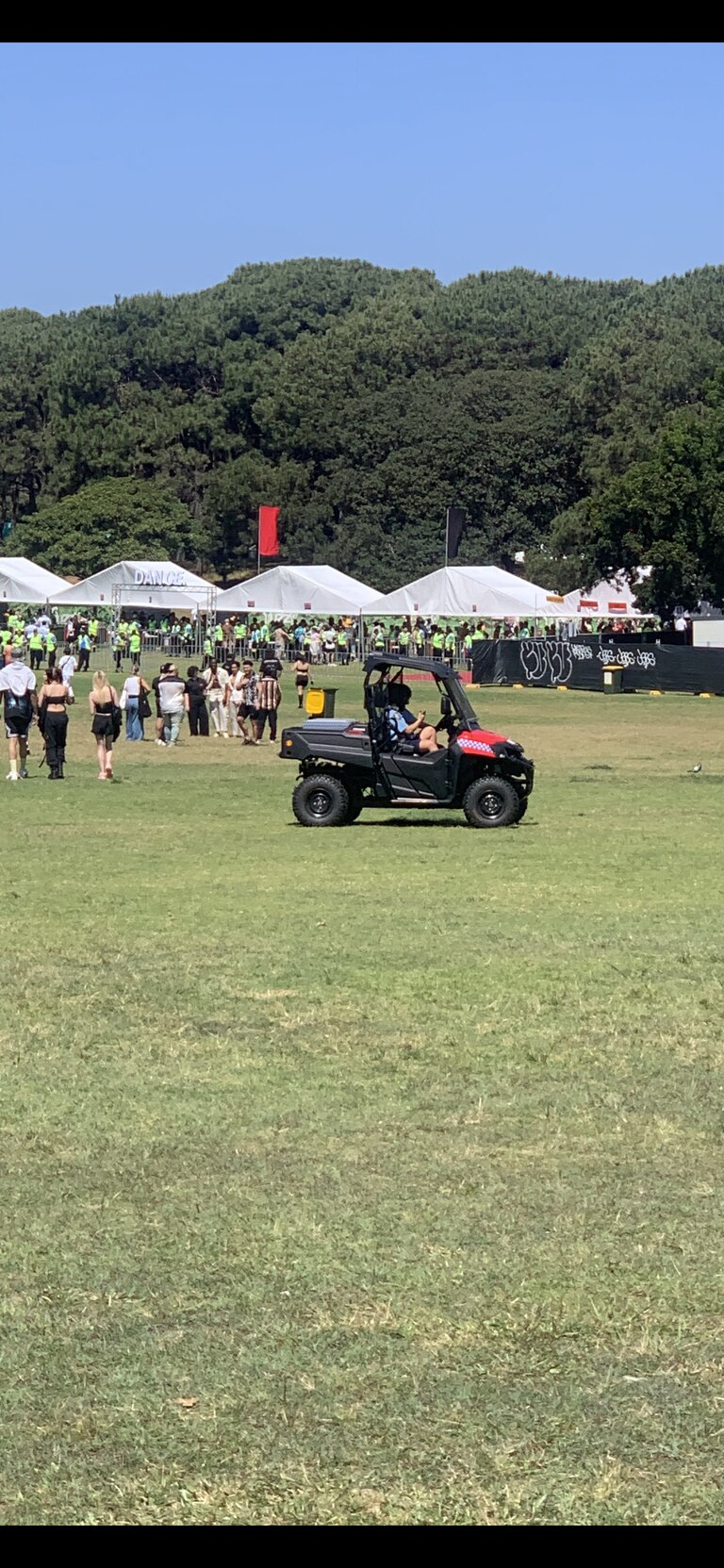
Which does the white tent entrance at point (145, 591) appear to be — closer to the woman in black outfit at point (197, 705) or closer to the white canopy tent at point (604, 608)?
the white canopy tent at point (604, 608)

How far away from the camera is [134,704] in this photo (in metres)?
36.7

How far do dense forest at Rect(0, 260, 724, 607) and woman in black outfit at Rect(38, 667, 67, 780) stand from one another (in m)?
63.4

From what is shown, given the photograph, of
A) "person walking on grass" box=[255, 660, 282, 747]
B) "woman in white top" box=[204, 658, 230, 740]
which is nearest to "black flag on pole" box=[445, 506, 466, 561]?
"woman in white top" box=[204, 658, 230, 740]

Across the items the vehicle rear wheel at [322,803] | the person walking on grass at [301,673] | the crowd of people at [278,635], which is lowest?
the vehicle rear wheel at [322,803]

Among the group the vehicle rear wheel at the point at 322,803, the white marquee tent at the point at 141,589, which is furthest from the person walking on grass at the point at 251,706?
the white marquee tent at the point at 141,589

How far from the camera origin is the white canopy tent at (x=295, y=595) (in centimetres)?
6769

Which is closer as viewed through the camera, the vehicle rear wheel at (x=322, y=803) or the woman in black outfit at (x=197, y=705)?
the vehicle rear wheel at (x=322, y=803)

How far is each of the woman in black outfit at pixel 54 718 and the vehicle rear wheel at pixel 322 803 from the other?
619 centimetres

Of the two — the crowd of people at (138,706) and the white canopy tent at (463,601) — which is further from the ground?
the white canopy tent at (463,601)

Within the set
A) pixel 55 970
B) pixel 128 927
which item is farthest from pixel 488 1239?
pixel 128 927

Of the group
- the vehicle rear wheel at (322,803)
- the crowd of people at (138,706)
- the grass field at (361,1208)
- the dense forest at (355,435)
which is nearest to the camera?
the grass field at (361,1208)

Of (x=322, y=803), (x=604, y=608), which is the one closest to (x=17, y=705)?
(x=322, y=803)

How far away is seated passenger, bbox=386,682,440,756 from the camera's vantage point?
22094mm

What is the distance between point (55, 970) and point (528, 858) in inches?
314
